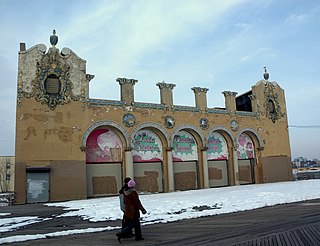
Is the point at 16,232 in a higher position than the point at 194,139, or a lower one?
lower

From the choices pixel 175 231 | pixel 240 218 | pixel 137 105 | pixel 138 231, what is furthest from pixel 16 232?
pixel 137 105

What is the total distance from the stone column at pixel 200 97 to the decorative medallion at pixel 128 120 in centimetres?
707

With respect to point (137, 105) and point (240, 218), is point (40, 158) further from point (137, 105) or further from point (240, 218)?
point (240, 218)

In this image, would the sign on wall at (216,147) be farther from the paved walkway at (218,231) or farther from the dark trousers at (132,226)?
the dark trousers at (132,226)

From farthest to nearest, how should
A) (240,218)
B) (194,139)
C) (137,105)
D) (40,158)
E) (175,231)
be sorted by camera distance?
(194,139) → (137,105) → (40,158) → (240,218) → (175,231)

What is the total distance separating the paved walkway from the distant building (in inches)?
2366

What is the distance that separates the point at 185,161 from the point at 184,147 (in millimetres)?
1260

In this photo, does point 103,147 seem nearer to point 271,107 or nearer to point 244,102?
point 244,102

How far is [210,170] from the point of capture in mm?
30141

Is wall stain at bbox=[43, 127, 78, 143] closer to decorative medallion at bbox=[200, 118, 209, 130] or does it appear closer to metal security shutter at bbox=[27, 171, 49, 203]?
metal security shutter at bbox=[27, 171, 49, 203]

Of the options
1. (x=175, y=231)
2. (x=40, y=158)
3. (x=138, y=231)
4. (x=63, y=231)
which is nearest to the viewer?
(x=138, y=231)

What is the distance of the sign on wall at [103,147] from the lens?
24578mm

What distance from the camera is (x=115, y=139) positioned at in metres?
25.5

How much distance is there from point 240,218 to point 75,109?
15.8m
